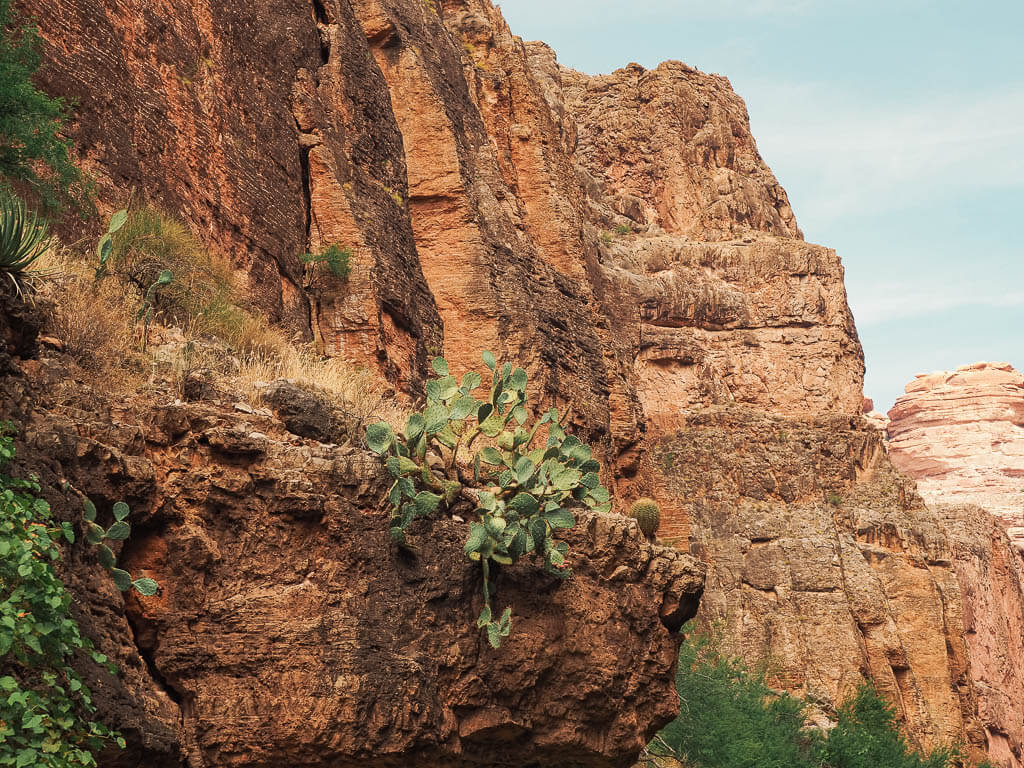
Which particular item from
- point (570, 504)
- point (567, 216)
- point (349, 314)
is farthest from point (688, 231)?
point (570, 504)

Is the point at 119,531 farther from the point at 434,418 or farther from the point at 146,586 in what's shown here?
the point at 434,418

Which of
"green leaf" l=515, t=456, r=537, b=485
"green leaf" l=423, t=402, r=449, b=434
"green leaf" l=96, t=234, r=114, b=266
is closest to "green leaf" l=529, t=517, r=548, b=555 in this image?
"green leaf" l=515, t=456, r=537, b=485

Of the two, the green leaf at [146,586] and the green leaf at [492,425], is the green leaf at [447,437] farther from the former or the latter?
the green leaf at [146,586]

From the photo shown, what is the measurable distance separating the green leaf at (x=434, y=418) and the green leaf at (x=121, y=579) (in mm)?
2742

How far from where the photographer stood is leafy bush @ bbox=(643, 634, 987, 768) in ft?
87.2

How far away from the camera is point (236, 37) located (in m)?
15.0

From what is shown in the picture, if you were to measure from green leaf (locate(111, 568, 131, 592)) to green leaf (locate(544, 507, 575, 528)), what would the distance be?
3531 millimetres

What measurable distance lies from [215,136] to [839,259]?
4024 cm

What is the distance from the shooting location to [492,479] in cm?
1120

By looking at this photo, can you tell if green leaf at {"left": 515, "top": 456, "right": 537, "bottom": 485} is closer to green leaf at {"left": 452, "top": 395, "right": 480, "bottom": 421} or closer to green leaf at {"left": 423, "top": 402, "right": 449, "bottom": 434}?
green leaf at {"left": 452, "top": 395, "right": 480, "bottom": 421}

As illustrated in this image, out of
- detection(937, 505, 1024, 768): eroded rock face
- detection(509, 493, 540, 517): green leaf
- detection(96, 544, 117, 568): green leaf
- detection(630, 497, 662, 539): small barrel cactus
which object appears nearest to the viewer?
detection(96, 544, 117, 568): green leaf

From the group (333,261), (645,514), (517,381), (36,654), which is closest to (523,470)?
(517,381)

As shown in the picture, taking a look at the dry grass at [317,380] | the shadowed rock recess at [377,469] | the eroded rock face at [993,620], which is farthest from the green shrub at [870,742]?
the dry grass at [317,380]

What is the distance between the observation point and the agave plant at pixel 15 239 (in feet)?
26.1
